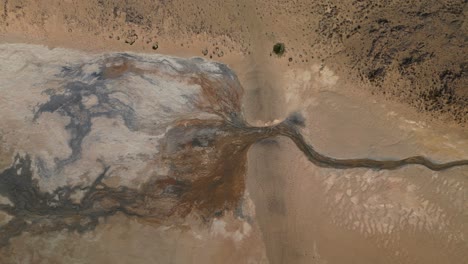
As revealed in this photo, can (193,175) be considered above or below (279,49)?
below

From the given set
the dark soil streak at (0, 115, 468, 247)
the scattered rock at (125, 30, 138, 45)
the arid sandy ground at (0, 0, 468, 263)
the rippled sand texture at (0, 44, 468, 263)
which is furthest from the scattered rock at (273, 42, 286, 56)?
the scattered rock at (125, 30, 138, 45)

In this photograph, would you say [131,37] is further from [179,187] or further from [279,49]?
[179,187]

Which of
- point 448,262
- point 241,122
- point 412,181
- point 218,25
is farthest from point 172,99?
point 448,262

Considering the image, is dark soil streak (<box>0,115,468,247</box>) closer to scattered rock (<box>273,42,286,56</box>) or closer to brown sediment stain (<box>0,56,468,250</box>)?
brown sediment stain (<box>0,56,468,250</box>)

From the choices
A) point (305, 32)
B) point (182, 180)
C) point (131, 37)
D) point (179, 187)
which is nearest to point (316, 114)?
point (305, 32)

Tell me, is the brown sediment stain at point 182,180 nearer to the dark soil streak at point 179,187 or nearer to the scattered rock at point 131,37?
the dark soil streak at point 179,187

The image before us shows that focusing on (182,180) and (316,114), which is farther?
(316,114)
